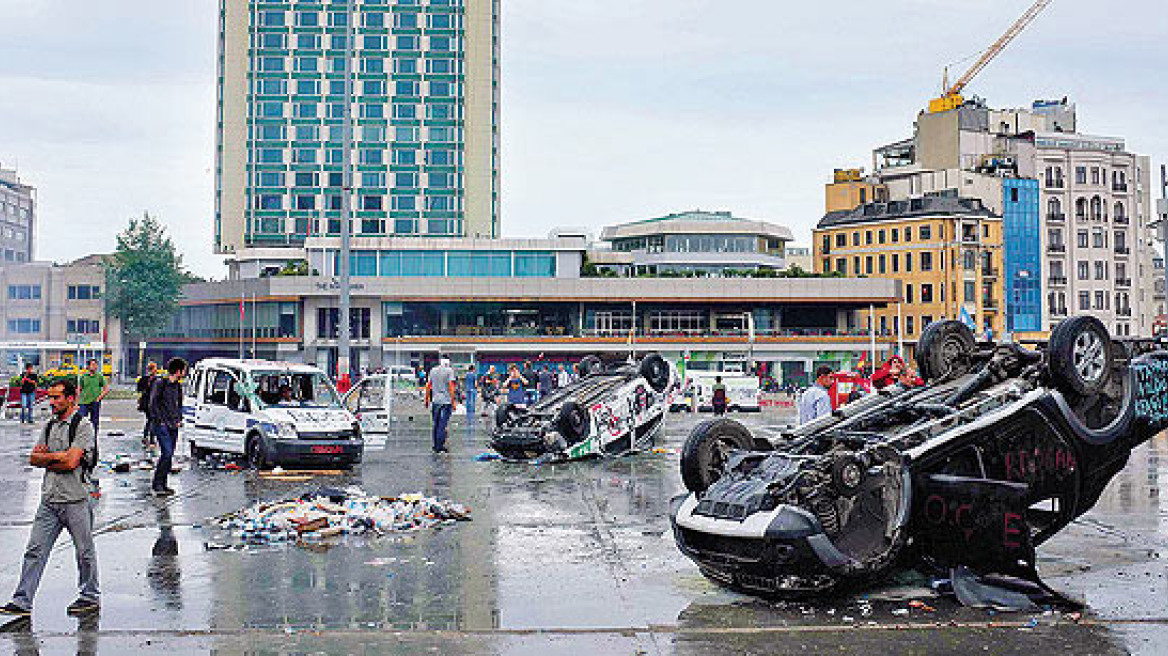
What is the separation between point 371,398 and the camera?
2098 centimetres

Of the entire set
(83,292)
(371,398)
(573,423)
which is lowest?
(573,423)

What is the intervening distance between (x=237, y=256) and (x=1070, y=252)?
72.1 meters

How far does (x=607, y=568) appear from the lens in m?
9.74

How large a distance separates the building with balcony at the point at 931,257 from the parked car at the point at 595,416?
6565cm

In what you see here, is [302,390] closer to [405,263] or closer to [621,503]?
[621,503]

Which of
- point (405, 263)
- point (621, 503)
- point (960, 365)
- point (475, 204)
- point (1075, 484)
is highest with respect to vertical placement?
point (475, 204)

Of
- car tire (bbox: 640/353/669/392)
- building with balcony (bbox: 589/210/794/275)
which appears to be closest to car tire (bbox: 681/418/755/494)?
car tire (bbox: 640/353/669/392)

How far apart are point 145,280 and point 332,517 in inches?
2688

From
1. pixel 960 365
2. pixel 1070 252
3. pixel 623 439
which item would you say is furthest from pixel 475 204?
pixel 960 365

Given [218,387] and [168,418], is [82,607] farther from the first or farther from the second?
[218,387]

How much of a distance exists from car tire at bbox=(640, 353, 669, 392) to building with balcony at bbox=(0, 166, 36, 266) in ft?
468

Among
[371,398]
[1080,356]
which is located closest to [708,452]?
[1080,356]

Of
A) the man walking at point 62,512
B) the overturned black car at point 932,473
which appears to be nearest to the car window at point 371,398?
the overturned black car at point 932,473

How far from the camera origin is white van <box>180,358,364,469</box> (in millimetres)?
16688
